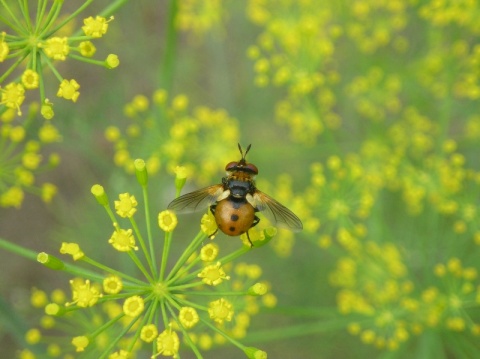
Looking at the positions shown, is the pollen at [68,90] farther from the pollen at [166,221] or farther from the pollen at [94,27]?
the pollen at [166,221]

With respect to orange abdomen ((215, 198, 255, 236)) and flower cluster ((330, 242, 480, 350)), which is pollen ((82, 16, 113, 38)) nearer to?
orange abdomen ((215, 198, 255, 236))

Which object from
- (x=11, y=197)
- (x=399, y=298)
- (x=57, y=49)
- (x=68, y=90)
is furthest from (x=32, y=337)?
(x=399, y=298)

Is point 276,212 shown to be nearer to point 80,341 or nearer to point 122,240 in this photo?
point 122,240

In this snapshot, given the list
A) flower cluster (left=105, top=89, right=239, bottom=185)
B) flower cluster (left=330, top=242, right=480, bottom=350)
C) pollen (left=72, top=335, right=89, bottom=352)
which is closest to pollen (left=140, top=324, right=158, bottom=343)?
pollen (left=72, top=335, right=89, bottom=352)

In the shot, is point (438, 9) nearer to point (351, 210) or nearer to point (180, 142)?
point (351, 210)

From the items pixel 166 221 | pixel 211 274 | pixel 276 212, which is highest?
pixel 276 212

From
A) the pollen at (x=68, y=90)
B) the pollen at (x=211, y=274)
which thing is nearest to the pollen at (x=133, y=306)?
the pollen at (x=211, y=274)

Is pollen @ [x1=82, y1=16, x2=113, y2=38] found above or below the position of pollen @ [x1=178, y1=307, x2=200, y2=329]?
above
